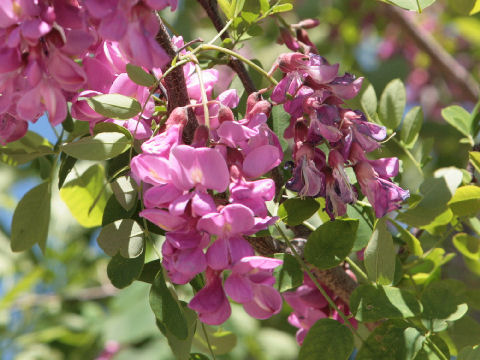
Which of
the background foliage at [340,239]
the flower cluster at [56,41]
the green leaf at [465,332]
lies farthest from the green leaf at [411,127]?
the flower cluster at [56,41]

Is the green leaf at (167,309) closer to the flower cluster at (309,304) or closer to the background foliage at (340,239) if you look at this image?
the background foliage at (340,239)

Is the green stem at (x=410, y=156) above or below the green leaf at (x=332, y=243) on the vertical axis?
below

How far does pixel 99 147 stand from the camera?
71 cm

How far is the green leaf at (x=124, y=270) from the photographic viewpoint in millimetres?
727

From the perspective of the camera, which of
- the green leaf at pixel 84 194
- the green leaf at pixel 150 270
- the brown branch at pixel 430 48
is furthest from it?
the brown branch at pixel 430 48

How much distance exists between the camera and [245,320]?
5.91ft

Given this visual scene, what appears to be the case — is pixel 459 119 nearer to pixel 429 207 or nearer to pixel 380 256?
pixel 429 207

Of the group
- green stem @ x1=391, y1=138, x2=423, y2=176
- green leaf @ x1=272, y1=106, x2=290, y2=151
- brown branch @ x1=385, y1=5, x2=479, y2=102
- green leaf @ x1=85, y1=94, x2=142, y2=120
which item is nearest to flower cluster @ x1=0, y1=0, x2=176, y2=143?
green leaf @ x1=85, y1=94, x2=142, y2=120

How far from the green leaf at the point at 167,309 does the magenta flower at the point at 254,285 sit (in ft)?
0.24

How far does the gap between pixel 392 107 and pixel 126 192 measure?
1.45 feet

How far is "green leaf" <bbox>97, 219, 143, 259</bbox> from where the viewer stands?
73cm

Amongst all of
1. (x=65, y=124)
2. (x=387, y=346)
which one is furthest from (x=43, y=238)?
(x=387, y=346)

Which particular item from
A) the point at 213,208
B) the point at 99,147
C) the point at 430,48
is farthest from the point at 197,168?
the point at 430,48

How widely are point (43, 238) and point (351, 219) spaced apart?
42 cm
